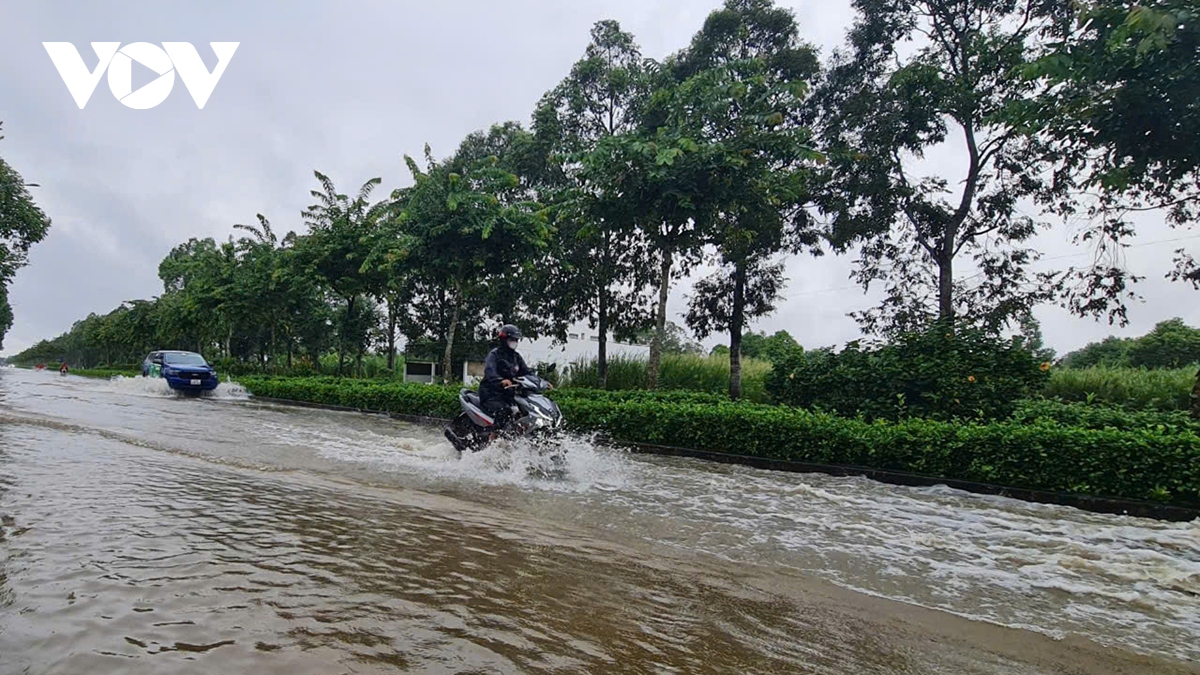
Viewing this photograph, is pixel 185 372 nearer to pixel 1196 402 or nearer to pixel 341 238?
pixel 341 238

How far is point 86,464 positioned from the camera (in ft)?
20.7

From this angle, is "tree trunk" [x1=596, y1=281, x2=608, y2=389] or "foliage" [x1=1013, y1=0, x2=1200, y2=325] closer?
"foliage" [x1=1013, y1=0, x2=1200, y2=325]

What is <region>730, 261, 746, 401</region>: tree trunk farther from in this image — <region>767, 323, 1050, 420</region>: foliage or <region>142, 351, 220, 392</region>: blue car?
<region>142, 351, 220, 392</region>: blue car

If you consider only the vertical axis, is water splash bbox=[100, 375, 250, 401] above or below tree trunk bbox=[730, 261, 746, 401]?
below

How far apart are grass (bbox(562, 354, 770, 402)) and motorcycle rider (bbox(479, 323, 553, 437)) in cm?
1236

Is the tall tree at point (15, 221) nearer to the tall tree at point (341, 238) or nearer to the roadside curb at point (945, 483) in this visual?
the tall tree at point (341, 238)

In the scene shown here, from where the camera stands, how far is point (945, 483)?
26.8 ft

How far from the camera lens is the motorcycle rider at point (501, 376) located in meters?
7.80

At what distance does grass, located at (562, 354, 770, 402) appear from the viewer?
20750 millimetres

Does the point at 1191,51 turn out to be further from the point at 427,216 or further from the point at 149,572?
the point at 427,216

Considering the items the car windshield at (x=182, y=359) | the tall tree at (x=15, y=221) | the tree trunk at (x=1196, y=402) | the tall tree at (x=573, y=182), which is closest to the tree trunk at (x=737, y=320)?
the tall tree at (x=573, y=182)

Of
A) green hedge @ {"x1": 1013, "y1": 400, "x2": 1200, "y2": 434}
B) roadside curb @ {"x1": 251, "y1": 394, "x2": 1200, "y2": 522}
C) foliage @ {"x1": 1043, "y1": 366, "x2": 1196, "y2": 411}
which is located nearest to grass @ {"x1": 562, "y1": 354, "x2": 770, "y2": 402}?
foliage @ {"x1": 1043, "y1": 366, "x2": 1196, "y2": 411}

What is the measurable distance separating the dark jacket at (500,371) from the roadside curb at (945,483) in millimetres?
3709

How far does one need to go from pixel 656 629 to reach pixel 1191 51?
1020cm
